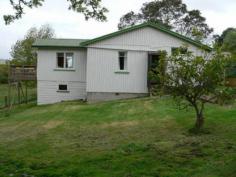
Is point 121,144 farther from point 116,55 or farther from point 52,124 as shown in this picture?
point 116,55

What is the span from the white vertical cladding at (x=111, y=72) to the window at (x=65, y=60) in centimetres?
284

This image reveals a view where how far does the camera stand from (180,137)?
15.5 metres

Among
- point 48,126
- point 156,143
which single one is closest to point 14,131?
point 48,126

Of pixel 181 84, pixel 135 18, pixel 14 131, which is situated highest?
pixel 135 18

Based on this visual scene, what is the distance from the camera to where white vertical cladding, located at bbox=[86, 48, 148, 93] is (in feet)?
102

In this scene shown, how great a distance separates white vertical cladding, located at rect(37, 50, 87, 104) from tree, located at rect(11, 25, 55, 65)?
23530 mm

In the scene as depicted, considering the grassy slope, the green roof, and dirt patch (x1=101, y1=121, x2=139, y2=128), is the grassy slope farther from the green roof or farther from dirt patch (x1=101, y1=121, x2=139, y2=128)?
the green roof

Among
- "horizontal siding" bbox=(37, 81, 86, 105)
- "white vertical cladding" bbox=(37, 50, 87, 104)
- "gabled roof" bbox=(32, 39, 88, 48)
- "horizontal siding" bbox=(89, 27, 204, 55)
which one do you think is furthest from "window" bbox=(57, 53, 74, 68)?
"horizontal siding" bbox=(89, 27, 204, 55)

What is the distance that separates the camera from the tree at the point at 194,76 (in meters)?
15.7

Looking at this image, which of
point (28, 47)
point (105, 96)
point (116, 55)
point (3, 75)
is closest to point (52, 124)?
point (105, 96)

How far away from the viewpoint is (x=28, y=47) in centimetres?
5984

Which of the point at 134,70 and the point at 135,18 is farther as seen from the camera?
the point at 135,18

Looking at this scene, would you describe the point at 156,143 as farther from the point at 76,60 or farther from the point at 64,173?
the point at 76,60

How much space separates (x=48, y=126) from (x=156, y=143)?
25.0 ft
